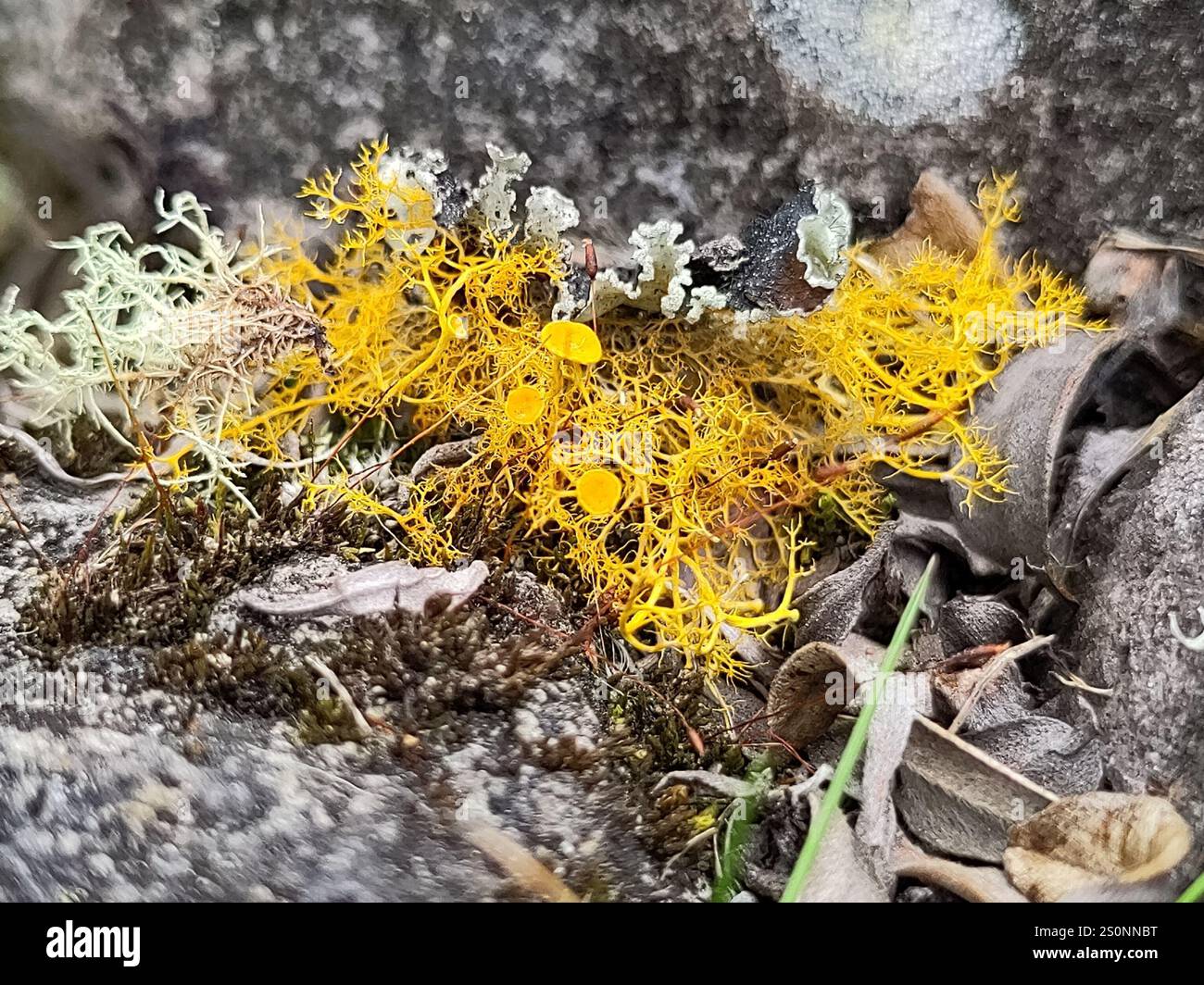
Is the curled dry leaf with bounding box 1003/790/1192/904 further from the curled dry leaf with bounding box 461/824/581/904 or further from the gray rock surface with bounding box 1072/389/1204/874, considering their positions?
the curled dry leaf with bounding box 461/824/581/904

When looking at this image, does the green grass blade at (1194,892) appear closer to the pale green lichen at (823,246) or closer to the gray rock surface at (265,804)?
the gray rock surface at (265,804)

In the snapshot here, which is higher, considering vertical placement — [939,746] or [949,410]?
[949,410]

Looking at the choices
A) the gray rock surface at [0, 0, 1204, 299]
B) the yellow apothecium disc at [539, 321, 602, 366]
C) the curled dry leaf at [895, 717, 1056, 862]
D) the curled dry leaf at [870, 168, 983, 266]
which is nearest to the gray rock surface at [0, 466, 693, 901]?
the curled dry leaf at [895, 717, 1056, 862]

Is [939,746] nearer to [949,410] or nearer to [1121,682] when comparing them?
[1121,682]

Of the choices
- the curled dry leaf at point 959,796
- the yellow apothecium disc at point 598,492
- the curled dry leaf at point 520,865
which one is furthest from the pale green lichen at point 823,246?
the curled dry leaf at point 520,865

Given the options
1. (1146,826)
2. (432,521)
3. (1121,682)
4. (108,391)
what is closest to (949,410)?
(1121,682)
